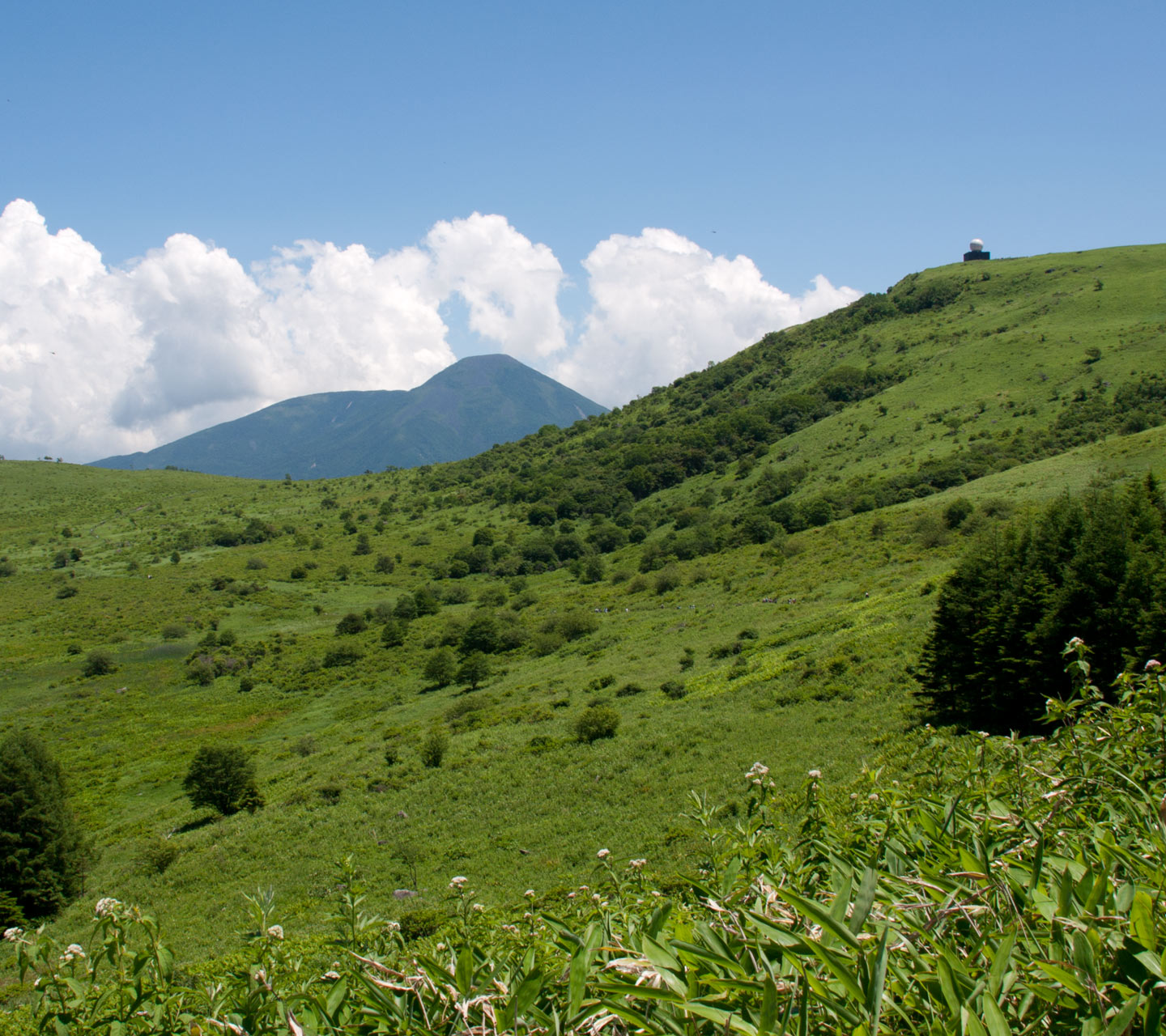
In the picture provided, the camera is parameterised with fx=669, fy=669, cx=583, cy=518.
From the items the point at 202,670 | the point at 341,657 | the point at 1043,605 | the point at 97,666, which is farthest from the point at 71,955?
the point at 97,666

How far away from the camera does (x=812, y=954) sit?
1.54 metres

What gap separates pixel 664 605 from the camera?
1935 inches

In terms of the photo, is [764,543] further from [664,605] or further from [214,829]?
[214,829]

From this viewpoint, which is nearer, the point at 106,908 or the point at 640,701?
the point at 106,908

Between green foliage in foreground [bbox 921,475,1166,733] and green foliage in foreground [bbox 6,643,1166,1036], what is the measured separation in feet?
38.6

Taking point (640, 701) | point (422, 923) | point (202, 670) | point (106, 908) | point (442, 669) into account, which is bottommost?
point (442, 669)

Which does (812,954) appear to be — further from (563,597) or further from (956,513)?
(563,597)

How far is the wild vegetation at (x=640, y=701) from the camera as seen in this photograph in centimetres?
184

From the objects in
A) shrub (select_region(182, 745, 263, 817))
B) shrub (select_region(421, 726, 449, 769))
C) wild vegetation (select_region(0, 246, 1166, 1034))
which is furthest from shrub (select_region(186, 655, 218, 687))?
shrub (select_region(421, 726, 449, 769))

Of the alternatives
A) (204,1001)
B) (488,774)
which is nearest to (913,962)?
(204,1001)

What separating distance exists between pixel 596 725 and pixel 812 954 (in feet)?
76.8

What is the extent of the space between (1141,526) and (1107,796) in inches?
582

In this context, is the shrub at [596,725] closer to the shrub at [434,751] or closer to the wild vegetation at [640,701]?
the wild vegetation at [640,701]

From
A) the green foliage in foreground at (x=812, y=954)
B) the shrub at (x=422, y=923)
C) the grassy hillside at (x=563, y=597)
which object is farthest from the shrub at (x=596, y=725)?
the green foliage in foreground at (x=812, y=954)
